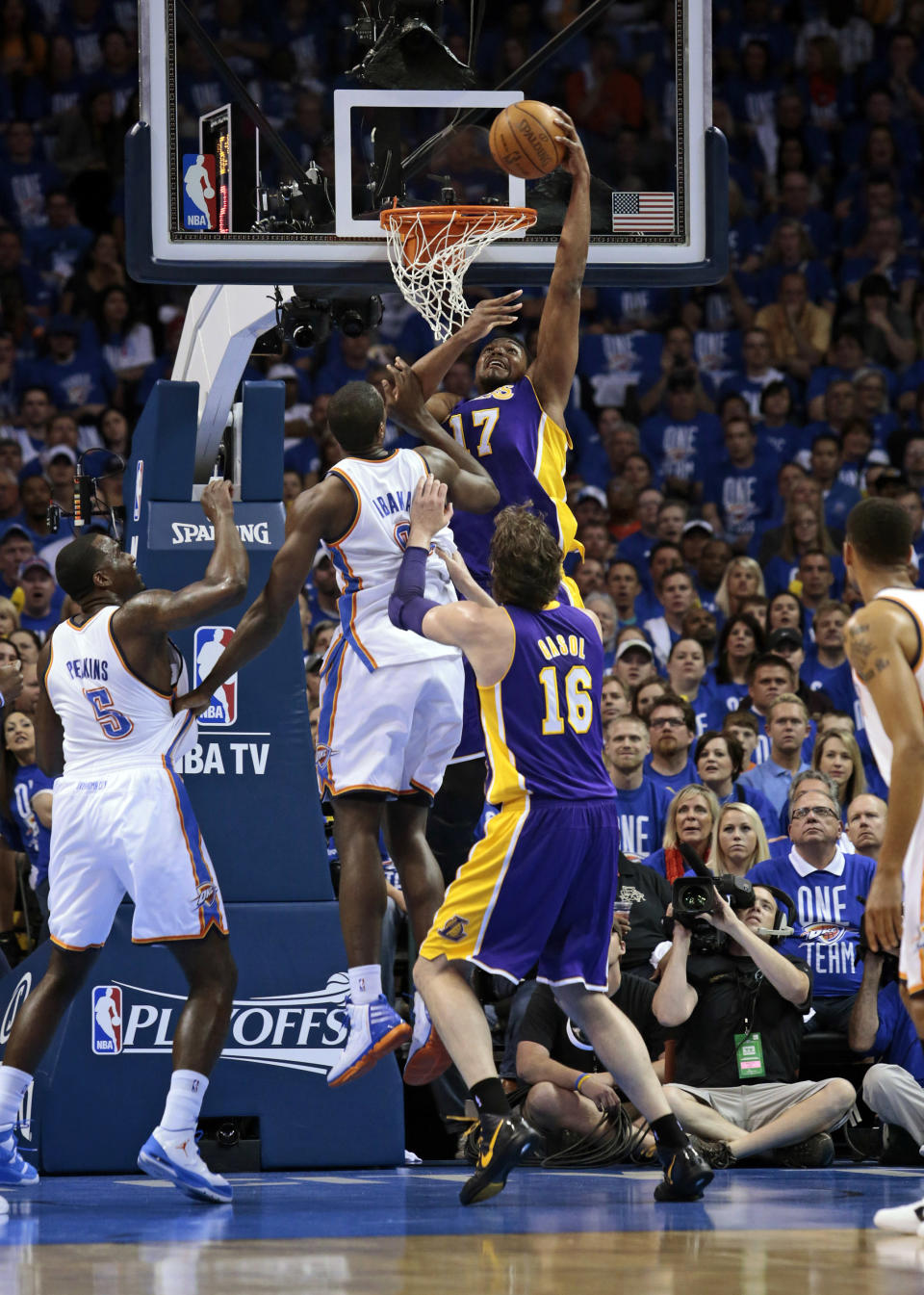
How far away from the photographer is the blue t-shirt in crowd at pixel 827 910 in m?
9.89

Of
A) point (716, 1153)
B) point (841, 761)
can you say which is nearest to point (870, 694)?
point (716, 1153)

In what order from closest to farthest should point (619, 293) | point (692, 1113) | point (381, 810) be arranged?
point (381, 810) < point (692, 1113) < point (619, 293)

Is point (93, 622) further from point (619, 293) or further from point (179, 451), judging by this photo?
point (619, 293)

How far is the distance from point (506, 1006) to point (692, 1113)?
68.3 inches

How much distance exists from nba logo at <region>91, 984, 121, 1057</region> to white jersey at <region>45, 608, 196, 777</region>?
1705 mm

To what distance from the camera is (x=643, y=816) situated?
1110 centimetres

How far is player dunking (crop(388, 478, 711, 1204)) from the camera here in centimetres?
692

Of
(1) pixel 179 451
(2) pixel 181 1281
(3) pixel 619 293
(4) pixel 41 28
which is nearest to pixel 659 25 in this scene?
(3) pixel 619 293

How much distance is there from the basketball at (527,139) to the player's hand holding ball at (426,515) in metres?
1.69

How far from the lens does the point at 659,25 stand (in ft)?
60.3

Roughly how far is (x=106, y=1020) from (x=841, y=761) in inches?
178

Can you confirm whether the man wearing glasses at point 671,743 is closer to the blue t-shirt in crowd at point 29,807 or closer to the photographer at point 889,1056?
the photographer at point 889,1056

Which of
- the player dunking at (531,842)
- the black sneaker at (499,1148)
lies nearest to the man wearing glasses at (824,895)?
the player dunking at (531,842)

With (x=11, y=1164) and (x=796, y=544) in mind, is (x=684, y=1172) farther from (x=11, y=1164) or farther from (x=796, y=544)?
(x=796, y=544)
